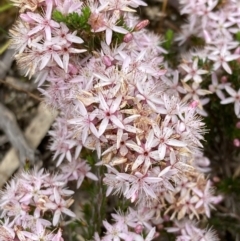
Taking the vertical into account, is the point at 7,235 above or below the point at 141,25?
below

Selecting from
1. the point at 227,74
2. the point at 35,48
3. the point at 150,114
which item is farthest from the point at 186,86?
the point at 35,48

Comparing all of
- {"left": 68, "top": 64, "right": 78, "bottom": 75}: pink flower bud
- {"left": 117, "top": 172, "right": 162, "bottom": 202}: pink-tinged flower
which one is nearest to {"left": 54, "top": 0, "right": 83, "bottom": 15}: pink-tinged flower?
{"left": 68, "top": 64, "right": 78, "bottom": 75}: pink flower bud

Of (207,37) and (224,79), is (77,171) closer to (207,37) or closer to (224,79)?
(224,79)

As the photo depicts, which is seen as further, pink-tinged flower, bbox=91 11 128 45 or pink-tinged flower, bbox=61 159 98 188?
pink-tinged flower, bbox=61 159 98 188

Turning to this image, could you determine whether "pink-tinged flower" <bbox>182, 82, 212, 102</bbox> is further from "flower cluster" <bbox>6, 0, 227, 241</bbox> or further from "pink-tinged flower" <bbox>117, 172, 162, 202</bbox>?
"pink-tinged flower" <bbox>117, 172, 162, 202</bbox>

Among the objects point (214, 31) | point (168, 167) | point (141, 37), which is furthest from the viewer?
point (214, 31)

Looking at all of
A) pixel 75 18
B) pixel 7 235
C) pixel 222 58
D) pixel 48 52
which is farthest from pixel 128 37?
pixel 7 235

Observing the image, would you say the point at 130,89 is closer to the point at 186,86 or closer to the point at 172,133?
the point at 172,133
